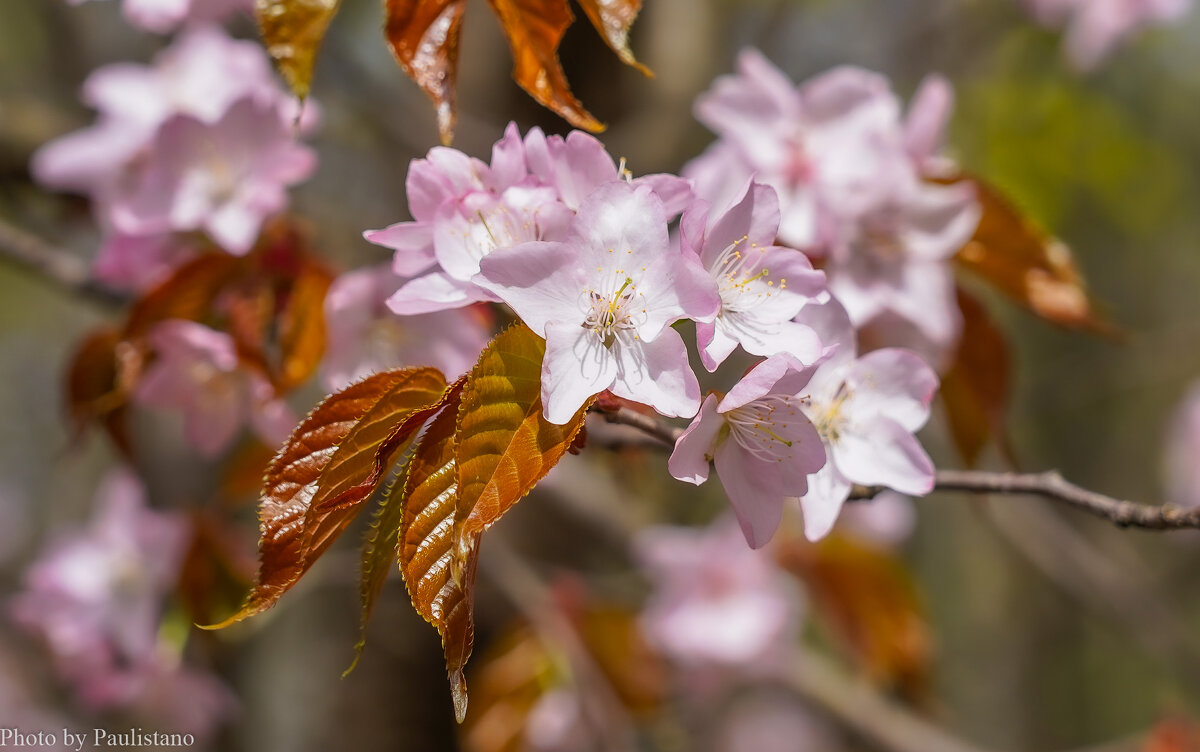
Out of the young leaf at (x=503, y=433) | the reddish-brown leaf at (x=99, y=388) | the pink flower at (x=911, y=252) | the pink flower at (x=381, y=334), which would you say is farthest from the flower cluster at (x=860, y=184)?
the reddish-brown leaf at (x=99, y=388)

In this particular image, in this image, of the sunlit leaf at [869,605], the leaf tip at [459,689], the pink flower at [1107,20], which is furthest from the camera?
the pink flower at [1107,20]

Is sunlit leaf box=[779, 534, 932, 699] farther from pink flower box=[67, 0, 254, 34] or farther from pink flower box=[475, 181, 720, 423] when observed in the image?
pink flower box=[67, 0, 254, 34]

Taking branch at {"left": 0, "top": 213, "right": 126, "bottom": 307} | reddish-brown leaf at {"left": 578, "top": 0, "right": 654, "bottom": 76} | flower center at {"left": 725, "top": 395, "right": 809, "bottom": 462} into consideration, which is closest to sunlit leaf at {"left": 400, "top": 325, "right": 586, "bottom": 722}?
flower center at {"left": 725, "top": 395, "right": 809, "bottom": 462}

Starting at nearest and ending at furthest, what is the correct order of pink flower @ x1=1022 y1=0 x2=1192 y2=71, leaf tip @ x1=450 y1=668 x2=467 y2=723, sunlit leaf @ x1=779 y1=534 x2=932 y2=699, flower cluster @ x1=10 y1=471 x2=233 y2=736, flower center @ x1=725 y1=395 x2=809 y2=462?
leaf tip @ x1=450 y1=668 x2=467 y2=723, flower center @ x1=725 y1=395 x2=809 y2=462, flower cluster @ x1=10 y1=471 x2=233 y2=736, sunlit leaf @ x1=779 y1=534 x2=932 y2=699, pink flower @ x1=1022 y1=0 x2=1192 y2=71

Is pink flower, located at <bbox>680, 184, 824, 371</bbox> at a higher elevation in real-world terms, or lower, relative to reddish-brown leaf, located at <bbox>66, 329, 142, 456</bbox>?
higher

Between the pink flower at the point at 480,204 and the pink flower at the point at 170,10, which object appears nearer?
the pink flower at the point at 480,204

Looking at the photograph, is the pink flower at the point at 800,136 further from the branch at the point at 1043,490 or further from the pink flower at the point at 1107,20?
the pink flower at the point at 1107,20
